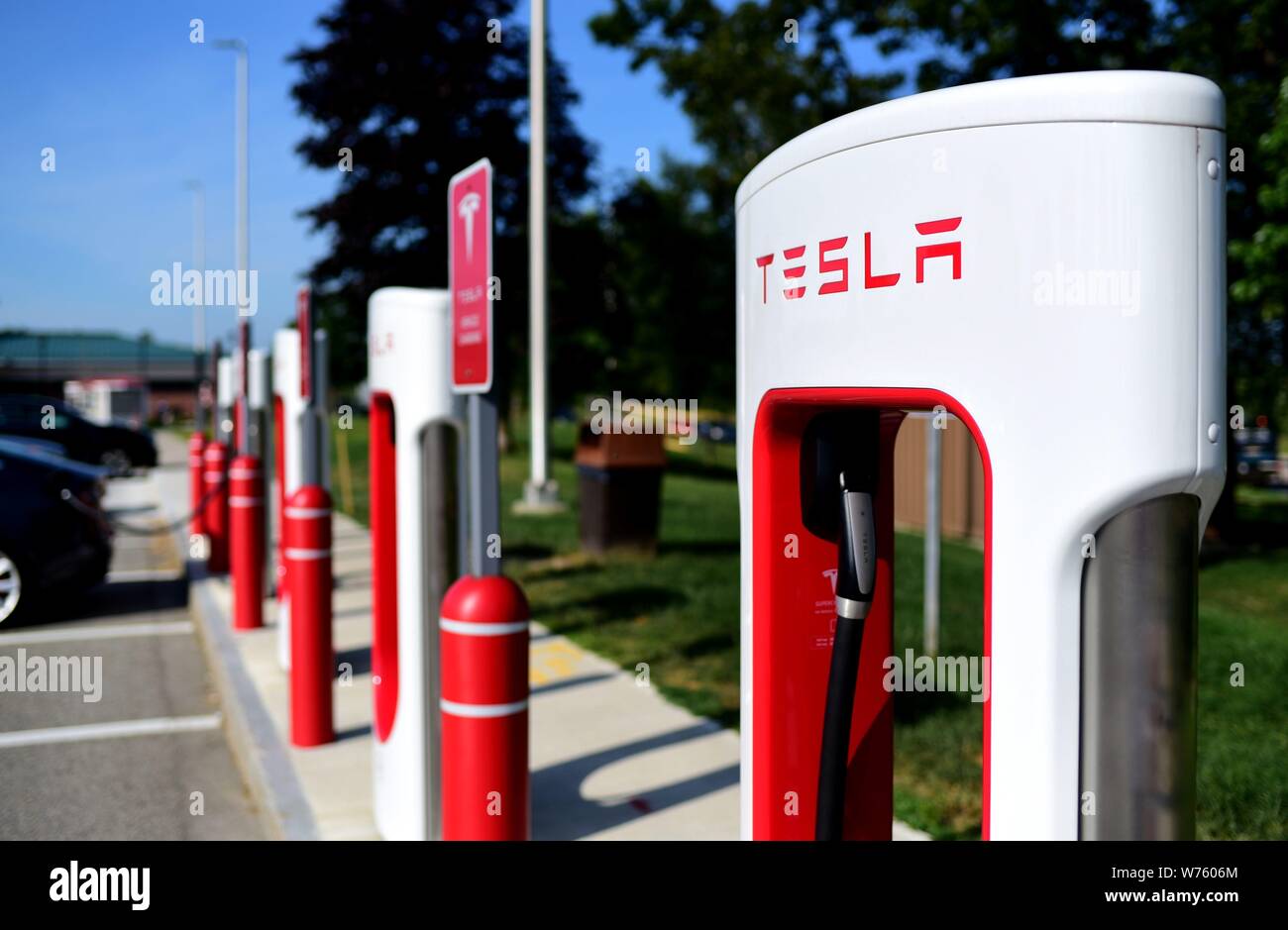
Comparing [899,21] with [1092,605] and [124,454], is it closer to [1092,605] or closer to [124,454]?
[1092,605]

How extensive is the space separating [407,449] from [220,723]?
3.00 meters

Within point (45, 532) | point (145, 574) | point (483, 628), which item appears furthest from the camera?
point (145, 574)

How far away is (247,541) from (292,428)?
2.96 feet

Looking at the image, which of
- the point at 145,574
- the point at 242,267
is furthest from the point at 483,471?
the point at 242,267

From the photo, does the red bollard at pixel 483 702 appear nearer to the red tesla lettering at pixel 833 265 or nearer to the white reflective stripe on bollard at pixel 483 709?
the white reflective stripe on bollard at pixel 483 709

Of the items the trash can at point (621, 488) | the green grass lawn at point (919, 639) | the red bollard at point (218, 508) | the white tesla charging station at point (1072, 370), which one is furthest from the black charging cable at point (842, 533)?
the red bollard at point (218, 508)

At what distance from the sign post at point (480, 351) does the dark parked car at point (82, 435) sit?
21950 millimetres

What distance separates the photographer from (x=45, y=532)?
895 centimetres

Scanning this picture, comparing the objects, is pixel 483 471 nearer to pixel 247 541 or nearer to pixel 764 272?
pixel 764 272

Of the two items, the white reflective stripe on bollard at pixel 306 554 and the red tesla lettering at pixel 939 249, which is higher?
the red tesla lettering at pixel 939 249

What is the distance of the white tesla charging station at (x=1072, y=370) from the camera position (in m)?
1.68

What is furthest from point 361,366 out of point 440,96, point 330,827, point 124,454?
point 330,827

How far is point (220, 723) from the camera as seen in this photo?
6.44m

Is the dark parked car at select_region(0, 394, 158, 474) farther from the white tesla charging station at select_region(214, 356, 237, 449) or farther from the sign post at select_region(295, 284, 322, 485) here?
the sign post at select_region(295, 284, 322, 485)
